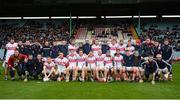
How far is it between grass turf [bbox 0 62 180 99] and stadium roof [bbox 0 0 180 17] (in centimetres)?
1906

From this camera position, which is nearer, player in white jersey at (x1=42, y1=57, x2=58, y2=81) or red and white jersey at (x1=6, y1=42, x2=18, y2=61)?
player in white jersey at (x1=42, y1=57, x2=58, y2=81)

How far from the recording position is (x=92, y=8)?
38.6m

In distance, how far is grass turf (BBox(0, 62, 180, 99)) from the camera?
12.6 meters

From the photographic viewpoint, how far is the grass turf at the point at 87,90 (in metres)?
12.6

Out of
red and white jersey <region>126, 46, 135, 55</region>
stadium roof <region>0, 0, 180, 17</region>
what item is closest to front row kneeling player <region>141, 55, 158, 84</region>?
red and white jersey <region>126, 46, 135, 55</region>

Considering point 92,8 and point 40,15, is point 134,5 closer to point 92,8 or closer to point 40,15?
point 92,8

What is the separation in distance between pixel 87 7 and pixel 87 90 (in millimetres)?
24658

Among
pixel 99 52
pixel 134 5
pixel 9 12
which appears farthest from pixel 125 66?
pixel 9 12

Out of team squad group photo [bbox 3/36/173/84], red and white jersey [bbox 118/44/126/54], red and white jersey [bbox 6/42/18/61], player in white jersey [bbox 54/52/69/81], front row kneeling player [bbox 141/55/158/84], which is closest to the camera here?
front row kneeling player [bbox 141/55/158/84]

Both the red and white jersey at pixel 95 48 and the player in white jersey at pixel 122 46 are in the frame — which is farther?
the red and white jersey at pixel 95 48

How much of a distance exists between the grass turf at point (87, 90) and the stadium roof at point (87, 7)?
19.1 m

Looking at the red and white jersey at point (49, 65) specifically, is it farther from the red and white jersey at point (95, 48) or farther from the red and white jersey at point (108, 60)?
the red and white jersey at point (108, 60)

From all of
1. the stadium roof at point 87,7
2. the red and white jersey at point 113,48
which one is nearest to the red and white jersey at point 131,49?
the red and white jersey at point 113,48

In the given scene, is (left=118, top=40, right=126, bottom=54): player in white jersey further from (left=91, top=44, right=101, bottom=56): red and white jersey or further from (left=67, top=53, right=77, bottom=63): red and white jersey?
(left=67, top=53, right=77, bottom=63): red and white jersey
